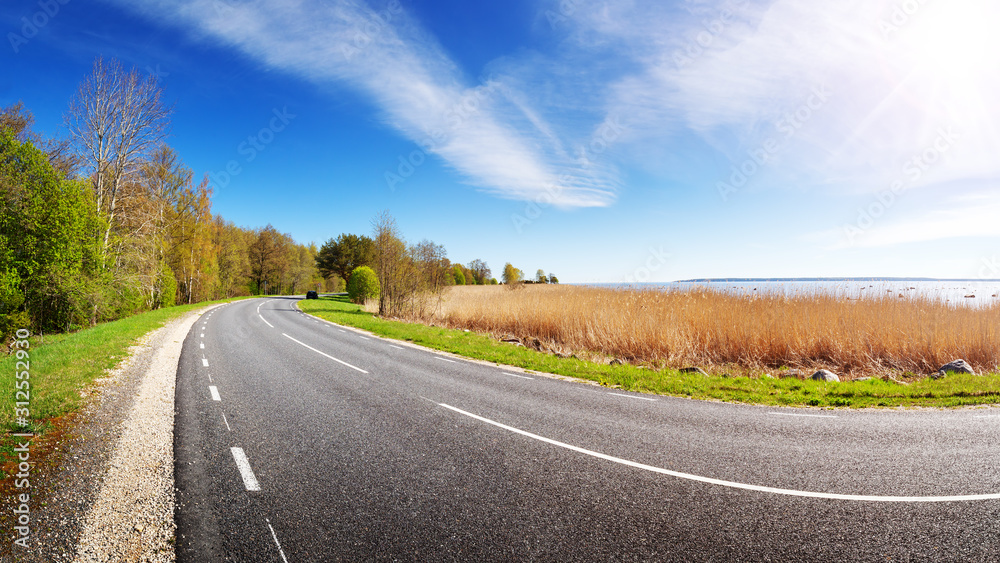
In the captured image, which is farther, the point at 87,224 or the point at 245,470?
the point at 87,224

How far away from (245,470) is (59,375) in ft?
23.5

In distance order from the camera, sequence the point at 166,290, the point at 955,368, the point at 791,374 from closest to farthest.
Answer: the point at 955,368, the point at 791,374, the point at 166,290

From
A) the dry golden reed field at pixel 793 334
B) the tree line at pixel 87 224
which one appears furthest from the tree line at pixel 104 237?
the dry golden reed field at pixel 793 334

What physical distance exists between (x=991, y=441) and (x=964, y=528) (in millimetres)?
3459

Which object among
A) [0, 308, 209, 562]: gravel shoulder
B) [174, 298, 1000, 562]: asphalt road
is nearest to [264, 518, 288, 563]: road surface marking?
[174, 298, 1000, 562]: asphalt road

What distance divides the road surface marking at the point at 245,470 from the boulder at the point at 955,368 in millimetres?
14446

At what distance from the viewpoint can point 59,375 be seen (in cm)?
810

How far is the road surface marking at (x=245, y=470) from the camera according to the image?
4.17 metres

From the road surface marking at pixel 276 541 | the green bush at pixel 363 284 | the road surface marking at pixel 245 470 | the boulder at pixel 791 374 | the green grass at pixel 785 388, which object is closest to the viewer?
the road surface marking at pixel 276 541

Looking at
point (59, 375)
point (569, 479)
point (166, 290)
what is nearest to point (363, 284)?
point (166, 290)

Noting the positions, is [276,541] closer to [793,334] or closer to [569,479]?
[569,479]

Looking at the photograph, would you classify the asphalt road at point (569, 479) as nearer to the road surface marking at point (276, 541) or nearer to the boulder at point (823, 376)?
the road surface marking at point (276, 541)

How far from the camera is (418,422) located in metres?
6.14

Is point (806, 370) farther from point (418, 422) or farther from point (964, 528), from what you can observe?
point (418, 422)
